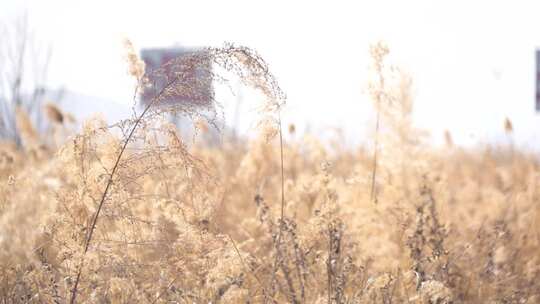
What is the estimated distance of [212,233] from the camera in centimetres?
205

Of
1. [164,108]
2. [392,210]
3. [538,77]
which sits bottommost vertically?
[392,210]

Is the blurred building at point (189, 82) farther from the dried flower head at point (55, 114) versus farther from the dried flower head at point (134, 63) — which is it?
the dried flower head at point (55, 114)

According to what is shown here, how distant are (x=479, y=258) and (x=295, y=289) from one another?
2.60 feet

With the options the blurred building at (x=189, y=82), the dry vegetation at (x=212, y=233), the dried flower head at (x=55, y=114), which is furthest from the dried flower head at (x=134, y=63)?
the dried flower head at (x=55, y=114)

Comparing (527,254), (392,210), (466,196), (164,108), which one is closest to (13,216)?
(164,108)

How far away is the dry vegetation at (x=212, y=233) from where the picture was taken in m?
1.81

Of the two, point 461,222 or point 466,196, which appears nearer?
point 461,222

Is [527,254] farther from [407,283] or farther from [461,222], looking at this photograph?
[407,283]

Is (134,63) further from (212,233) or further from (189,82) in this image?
(212,233)

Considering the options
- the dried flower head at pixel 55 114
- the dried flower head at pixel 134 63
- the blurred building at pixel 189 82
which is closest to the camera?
the blurred building at pixel 189 82

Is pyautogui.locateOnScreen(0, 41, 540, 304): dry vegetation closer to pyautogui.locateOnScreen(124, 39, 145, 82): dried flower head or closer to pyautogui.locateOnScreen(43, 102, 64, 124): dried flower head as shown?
pyautogui.locateOnScreen(124, 39, 145, 82): dried flower head

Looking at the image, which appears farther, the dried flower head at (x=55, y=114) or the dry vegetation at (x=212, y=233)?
the dried flower head at (x=55, y=114)

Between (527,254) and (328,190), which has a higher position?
(328,190)

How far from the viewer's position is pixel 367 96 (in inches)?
117
